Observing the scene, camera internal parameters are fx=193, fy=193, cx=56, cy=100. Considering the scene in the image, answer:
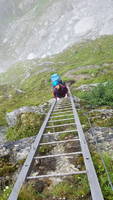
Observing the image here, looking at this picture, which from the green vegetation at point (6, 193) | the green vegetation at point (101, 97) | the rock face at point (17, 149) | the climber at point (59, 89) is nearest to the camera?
the green vegetation at point (6, 193)

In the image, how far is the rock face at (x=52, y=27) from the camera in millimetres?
94062

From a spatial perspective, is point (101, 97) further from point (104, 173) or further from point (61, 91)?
point (104, 173)

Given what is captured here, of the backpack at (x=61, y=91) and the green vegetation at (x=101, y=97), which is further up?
the backpack at (x=61, y=91)

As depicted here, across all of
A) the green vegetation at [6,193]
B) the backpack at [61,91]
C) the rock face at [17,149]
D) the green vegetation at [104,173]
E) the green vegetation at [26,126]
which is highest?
the backpack at [61,91]

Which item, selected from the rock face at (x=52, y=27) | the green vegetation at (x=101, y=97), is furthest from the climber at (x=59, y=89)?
the rock face at (x=52, y=27)

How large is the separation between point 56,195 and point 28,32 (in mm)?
139700

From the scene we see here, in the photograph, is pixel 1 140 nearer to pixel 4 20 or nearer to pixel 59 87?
pixel 59 87

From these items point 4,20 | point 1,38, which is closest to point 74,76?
point 1,38

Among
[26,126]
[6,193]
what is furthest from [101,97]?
[6,193]

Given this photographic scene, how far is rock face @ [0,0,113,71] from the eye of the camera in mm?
94062

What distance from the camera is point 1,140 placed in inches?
383

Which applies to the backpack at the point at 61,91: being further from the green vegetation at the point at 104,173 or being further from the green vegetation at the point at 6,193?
the green vegetation at the point at 6,193

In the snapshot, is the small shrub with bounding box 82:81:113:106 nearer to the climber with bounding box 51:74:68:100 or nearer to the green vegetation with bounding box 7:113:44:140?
the climber with bounding box 51:74:68:100

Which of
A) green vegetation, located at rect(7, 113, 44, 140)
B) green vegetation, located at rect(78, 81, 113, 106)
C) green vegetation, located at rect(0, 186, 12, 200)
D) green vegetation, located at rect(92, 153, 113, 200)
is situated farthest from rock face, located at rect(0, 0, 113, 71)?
green vegetation, located at rect(0, 186, 12, 200)
